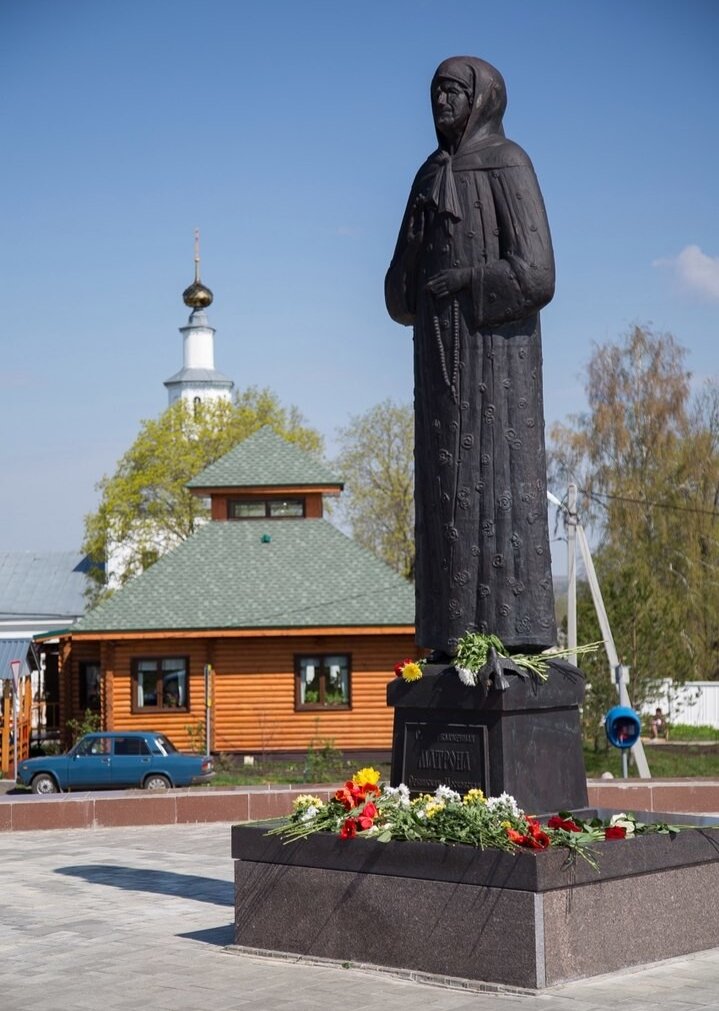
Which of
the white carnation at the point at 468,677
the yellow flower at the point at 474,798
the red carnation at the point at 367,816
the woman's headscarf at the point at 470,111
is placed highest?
the woman's headscarf at the point at 470,111

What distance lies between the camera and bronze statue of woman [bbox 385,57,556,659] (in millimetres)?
8773

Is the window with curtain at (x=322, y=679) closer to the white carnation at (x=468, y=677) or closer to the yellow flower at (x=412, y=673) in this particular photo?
the yellow flower at (x=412, y=673)

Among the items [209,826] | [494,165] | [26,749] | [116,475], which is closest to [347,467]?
[116,475]

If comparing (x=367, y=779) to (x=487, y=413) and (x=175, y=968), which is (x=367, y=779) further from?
(x=487, y=413)

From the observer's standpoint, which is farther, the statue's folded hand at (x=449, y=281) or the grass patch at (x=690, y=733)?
the grass patch at (x=690, y=733)

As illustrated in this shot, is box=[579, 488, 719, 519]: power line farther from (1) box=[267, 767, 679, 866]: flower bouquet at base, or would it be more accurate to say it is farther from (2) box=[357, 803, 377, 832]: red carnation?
(2) box=[357, 803, 377, 832]: red carnation

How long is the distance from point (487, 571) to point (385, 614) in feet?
66.8

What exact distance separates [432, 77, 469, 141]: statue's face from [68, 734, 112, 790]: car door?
17.0 metres

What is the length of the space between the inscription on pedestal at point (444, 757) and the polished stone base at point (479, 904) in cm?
61

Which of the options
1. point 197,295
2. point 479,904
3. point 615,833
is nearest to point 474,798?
point 479,904

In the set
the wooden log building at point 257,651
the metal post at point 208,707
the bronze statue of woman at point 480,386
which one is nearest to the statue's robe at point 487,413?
the bronze statue of woman at point 480,386

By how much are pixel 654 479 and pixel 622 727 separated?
859 inches

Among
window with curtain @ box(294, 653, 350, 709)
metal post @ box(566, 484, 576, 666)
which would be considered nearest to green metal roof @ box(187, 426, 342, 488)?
window with curtain @ box(294, 653, 350, 709)

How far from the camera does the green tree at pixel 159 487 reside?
48688 millimetres
